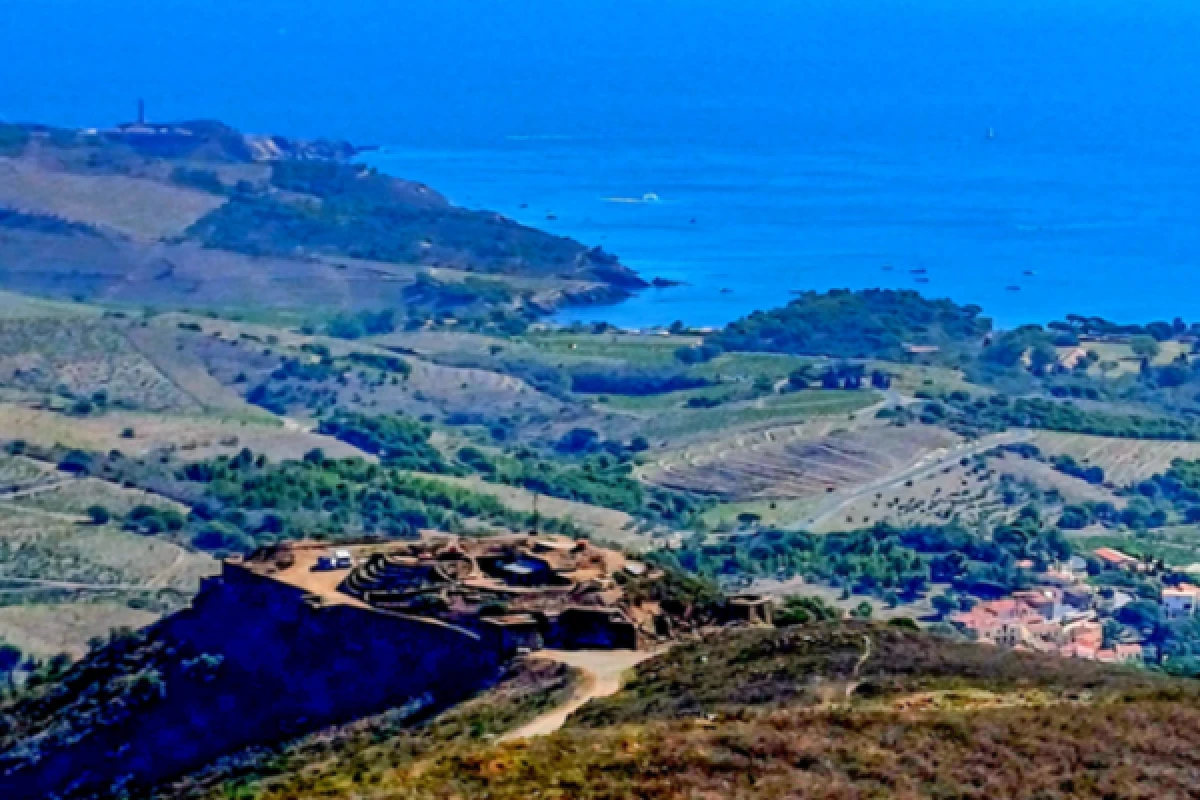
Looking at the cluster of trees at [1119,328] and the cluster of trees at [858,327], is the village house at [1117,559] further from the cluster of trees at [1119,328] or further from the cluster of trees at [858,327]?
the cluster of trees at [1119,328]

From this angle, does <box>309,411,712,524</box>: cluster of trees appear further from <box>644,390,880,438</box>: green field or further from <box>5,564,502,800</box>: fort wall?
<box>5,564,502,800</box>: fort wall

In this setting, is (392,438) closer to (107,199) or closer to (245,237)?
(245,237)

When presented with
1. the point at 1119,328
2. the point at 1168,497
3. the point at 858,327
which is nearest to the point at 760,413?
the point at 1168,497

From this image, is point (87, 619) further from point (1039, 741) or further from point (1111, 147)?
point (1111, 147)

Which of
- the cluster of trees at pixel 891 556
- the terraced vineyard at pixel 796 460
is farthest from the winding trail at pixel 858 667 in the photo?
the terraced vineyard at pixel 796 460

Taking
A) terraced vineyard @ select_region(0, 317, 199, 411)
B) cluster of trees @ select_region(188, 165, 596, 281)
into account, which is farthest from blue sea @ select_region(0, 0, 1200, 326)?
terraced vineyard @ select_region(0, 317, 199, 411)

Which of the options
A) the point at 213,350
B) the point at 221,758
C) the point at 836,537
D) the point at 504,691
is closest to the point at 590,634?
the point at 504,691
